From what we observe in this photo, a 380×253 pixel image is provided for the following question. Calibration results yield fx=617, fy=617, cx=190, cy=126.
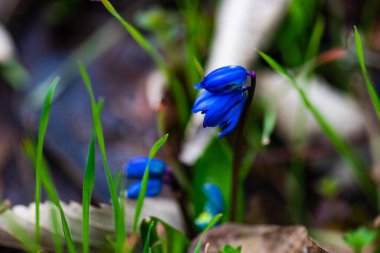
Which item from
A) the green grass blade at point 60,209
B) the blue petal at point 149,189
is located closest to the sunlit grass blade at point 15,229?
the green grass blade at point 60,209

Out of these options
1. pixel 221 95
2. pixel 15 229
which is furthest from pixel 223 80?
pixel 15 229

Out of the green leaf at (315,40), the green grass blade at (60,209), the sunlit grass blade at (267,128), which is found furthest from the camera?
the green leaf at (315,40)

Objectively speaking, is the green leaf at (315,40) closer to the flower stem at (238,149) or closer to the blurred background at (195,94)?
the blurred background at (195,94)

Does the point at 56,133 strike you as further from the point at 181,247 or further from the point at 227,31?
the point at 181,247

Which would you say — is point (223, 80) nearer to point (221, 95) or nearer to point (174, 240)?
point (221, 95)

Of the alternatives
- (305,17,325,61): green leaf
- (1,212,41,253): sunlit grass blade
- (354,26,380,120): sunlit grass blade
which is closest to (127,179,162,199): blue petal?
(1,212,41,253): sunlit grass blade

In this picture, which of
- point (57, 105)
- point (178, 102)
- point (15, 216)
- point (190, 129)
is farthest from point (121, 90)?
point (15, 216)
